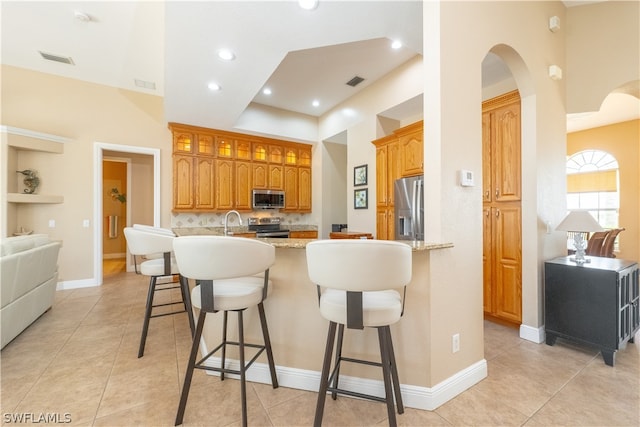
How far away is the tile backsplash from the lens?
203 inches

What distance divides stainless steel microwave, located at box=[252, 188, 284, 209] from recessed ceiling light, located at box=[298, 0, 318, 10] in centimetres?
380

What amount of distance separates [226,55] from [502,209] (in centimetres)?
325

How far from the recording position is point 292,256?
1833 mm

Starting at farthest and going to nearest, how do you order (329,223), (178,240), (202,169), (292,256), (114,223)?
(114,223) → (329,223) → (202,169) → (292,256) → (178,240)

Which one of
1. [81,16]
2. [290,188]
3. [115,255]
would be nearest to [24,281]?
[81,16]

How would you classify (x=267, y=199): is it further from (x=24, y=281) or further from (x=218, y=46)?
(x=24, y=281)

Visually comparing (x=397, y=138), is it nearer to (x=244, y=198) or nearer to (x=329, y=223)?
(x=329, y=223)

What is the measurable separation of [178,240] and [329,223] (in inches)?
195

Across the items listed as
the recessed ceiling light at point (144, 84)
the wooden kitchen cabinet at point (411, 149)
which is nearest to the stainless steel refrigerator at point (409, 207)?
the wooden kitchen cabinet at point (411, 149)

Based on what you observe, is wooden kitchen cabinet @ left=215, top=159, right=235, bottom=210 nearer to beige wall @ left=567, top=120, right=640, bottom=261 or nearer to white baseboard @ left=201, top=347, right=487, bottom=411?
white baseboard @ left=201, top=347, right=487, bottom=411

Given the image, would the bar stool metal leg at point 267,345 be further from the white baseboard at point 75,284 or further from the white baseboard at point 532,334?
the white baseboard at point 75,284

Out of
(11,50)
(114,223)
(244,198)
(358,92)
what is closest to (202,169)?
(244,198)

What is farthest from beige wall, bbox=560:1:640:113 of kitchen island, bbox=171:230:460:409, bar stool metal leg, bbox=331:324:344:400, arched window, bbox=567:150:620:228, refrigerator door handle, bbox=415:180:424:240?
arched window, bbox=567:150:620:228

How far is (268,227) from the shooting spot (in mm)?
5805
